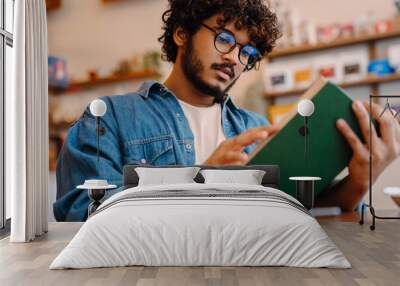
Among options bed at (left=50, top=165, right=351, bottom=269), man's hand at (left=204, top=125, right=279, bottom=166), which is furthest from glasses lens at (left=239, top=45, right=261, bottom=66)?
bed at (left=50, top=165, right=351, bottom=269)

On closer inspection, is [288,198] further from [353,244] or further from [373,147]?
[373,147]

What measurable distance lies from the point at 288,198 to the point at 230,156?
4.52ft

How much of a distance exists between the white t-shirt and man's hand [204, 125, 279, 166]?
0.17 ft

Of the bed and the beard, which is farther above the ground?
the beard

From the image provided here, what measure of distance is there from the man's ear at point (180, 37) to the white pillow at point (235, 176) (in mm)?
1242

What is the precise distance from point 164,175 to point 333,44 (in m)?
2.03

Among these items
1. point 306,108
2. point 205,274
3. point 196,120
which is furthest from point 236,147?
point 205,274

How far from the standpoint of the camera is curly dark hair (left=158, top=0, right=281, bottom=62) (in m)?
4.93

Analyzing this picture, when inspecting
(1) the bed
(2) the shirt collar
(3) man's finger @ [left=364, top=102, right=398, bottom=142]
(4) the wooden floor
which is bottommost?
(4) the wooden floor

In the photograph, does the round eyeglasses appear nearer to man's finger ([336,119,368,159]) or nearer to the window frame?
man's finger ([336,119,368,159])

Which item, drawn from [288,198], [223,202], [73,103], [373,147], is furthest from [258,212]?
[73,103]

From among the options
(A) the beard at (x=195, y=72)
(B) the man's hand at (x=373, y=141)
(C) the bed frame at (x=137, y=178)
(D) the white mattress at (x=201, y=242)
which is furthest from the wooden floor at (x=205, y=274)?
(A) the beard at (x=195, y=72)

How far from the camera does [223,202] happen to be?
3.37 m

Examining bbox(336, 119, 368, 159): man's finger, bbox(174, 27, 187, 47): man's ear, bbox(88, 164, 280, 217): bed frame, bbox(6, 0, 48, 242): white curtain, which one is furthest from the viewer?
bbox(174, 27, 187, 47): man's ear
